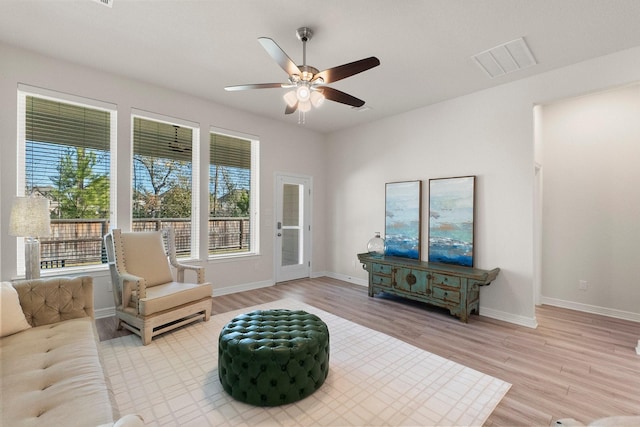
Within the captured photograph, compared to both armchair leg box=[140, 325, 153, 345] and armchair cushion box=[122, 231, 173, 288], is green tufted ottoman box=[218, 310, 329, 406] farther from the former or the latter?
armchair cushion box=[122, 231, 173, 288]

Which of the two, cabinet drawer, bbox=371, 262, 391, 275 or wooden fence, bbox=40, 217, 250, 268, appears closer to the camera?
wooden fence, bbox=40, 217, 250, 268

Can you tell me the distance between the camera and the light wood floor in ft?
6.41

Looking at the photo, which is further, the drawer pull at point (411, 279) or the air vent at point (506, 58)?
the drawer pull at point (411, 279)

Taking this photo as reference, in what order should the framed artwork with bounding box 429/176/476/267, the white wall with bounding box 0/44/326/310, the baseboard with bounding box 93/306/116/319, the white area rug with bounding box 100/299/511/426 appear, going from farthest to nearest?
the framed artwork with bounding box 429/176/476/267 → the baseboard with bounding box 93/306/116/319 → the white wall with bounding box 0/44/326/310 → the white area rug with bounding box 100/299/511/426

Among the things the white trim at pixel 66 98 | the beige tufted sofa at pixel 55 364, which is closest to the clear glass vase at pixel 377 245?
the beige tufted sofa at pixel 55 364

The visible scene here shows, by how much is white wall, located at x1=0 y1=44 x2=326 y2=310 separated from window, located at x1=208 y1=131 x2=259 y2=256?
0.17 m

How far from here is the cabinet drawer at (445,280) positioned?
352 cm

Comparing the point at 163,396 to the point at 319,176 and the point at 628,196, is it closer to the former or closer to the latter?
the point at 319,176

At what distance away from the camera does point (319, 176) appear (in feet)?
19.5

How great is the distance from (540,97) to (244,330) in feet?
13.4

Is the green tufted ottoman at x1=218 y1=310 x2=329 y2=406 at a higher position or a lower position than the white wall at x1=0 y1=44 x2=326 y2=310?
lower

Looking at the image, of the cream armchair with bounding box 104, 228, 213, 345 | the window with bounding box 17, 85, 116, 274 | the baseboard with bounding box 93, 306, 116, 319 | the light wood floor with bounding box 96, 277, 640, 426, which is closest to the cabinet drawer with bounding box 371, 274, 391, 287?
the light wood floor with bounding box 96, 277, 640, 426

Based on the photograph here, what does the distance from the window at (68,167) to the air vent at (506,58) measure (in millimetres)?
4451

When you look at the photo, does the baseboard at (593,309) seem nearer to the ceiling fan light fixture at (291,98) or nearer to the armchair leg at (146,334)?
the ceiling fan light fixture at (291,98)
